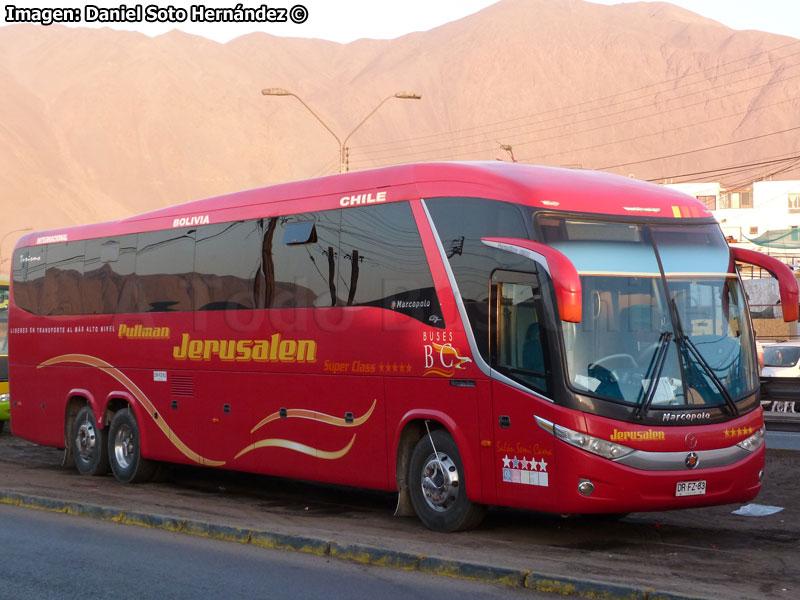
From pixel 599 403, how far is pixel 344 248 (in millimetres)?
3589

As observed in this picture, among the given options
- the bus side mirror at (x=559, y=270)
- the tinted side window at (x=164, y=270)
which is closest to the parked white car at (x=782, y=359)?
the tinted side window at (x=164, y=270)

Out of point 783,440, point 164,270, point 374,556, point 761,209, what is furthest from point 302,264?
point 761,209

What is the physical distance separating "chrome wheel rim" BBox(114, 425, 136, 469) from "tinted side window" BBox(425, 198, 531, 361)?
686 centimetres

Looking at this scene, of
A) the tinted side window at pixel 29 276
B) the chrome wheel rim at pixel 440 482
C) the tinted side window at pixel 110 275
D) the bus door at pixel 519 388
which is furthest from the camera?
the tinted side window at pixel 29 276

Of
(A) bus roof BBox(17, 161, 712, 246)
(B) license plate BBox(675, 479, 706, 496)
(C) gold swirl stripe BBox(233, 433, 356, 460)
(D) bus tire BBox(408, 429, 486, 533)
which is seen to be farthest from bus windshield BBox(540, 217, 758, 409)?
(C) gold swirl stripe BBox(233, 433, 356, 460)

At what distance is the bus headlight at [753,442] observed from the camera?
402 inches

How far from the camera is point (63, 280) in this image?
17.4 m

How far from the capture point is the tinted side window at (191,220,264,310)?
13.6 metres

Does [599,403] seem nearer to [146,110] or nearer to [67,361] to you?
[67,361]

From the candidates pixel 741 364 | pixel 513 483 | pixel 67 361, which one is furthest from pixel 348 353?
pixel 67 361

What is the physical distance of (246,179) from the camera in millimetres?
153625

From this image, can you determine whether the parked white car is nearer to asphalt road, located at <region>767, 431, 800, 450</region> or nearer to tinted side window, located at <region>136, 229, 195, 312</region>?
asphalt road, located at <region>767, 431, 800, 450</region>

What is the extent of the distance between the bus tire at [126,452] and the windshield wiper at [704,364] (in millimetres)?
8197

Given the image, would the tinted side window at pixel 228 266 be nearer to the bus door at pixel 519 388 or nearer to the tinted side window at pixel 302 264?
the tinted side window at pixel 302 264
